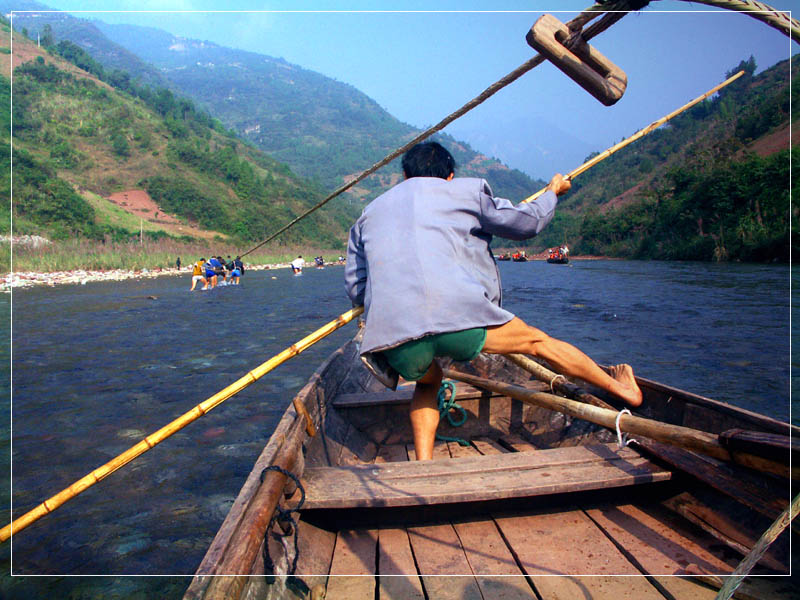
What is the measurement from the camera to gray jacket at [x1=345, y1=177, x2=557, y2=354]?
2.21 m

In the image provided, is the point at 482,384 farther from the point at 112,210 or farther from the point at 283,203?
the point at 283,203

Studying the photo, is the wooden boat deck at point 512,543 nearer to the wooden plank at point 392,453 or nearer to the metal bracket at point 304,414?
the metal bracket at point 304,414

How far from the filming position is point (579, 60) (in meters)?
1.80

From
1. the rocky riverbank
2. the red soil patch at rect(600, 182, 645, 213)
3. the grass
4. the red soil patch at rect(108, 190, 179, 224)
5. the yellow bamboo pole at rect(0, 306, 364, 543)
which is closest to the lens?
the yellow bamboo pole at rect(0, 306, 364, 543)

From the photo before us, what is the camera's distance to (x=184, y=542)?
3.24 m

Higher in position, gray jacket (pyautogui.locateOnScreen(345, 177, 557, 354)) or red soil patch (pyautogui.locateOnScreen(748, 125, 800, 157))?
red soil patch (pyautogui.locateOnScreen(748, 125, 800, 157))

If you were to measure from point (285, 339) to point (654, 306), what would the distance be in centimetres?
1051

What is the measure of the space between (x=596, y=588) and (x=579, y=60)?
1918mm

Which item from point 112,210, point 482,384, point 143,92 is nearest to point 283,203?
point 112,210

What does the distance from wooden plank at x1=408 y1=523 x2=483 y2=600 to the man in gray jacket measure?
2.30ft

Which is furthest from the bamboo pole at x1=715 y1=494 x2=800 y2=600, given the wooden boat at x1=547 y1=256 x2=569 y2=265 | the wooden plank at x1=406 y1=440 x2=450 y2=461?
the wooden boat at x1=547 y1=256 x2=569 y2=265

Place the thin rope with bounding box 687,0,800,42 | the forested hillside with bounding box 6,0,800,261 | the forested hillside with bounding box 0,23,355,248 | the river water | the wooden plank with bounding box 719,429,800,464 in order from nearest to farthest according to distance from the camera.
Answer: the thin rope with bounding box 687,0,800,42, the wooden plank with bounding box 719,429,800,464, the river water, the forested hillside with bounding box 6,0,800,261, the forested hillside with bounding box 0,23,355,248

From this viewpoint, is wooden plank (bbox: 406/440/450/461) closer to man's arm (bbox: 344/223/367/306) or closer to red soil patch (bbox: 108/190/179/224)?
man's arm (bbox: 344/223/367/306)

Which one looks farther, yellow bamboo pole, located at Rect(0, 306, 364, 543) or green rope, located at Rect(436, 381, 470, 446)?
green rope, located at Rect(436, 381, 470, 446)
